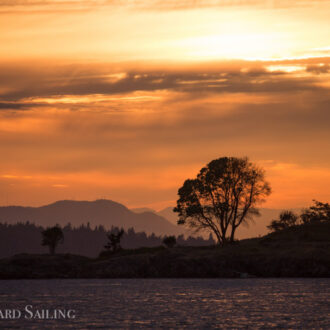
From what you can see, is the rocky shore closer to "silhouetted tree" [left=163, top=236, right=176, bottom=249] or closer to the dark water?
"silhouetted tree" [left=163, top=236, right=176, bottom=249]

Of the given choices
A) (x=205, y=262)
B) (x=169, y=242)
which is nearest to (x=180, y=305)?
(x=205, y=262)

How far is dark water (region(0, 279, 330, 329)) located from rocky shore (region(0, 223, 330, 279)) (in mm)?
27924

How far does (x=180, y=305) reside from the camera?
82.9 m

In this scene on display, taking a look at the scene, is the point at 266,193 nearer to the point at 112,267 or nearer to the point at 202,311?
the point at 112,267

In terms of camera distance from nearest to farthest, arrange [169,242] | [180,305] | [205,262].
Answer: [180,305], [205,262], [169,242]

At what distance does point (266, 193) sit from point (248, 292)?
6808 cm

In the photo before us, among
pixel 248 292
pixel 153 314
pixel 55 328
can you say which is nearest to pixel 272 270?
pixel 248 292

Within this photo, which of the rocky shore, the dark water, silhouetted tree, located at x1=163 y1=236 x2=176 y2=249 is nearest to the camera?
the dark water

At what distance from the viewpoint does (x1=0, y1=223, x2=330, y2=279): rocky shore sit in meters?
147

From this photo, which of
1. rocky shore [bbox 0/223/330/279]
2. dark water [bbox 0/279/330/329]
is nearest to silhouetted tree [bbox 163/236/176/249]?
rocky shore [bbox 0/223/330/279]

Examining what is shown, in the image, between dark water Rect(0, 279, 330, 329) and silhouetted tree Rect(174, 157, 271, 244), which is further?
silhouetted tree Rect(174, 157, 271, 244)

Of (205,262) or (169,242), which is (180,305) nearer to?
(205,262)

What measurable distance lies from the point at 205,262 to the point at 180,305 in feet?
218

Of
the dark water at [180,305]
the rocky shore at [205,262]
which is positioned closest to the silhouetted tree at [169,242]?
the rocky shore at [205,262]
